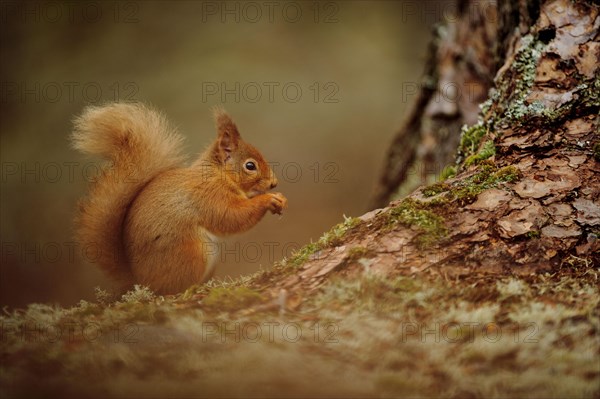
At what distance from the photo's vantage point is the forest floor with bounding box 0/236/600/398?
1.29 meters

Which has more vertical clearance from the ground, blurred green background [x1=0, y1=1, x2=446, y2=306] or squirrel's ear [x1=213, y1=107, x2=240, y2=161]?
blurred green background [x1=0, y1=1, x2=446, y2=306]

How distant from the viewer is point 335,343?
4.87ft

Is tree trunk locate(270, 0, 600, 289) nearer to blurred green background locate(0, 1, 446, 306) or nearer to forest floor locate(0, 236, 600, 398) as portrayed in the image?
forest floor locate(0, 236, 600, 398)

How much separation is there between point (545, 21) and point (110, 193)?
2182 millimetres

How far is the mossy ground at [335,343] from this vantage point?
129cm

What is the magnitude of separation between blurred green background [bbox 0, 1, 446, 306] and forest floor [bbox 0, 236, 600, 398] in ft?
9.47

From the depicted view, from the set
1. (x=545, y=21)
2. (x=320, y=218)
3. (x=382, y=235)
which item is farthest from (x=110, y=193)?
(x=320, y=218)

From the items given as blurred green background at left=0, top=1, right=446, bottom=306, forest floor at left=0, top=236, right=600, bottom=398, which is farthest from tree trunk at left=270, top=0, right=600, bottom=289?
blurred green background at left=0, top=1, right=446, bottom=306

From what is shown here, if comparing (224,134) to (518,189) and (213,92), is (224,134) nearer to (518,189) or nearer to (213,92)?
(518,189)

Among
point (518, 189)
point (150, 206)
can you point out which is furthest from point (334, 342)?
point (150, 206)

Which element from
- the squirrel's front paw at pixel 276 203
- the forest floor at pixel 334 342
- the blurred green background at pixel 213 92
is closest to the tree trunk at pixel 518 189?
the forest floor at pixel 334 342

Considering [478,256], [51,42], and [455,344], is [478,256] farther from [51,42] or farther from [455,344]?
[51,42]

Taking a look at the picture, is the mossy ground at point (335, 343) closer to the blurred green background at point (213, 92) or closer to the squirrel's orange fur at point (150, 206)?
the squirrel's orange fur at point (150, 206)

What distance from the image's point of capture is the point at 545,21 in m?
2.59
